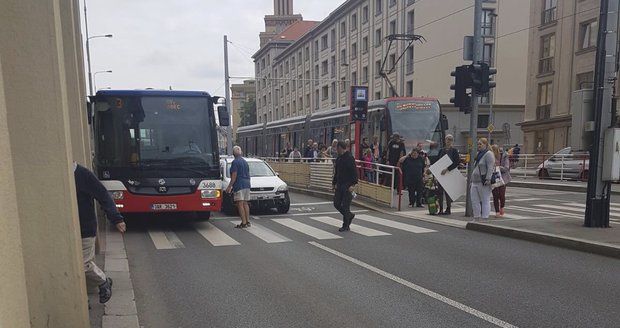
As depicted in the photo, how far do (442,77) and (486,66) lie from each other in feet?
117

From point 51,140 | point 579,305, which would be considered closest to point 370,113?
point 579,305

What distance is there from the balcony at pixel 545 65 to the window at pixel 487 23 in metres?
11.7

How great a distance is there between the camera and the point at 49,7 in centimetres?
346

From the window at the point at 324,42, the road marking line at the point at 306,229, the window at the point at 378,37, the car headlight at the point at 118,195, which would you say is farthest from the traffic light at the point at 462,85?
the window at the point at 324,42

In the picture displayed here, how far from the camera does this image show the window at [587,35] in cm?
3074

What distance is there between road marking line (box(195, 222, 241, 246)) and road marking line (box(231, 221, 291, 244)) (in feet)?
1.94

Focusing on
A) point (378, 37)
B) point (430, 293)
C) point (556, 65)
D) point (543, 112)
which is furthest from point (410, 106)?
point (378, 37)

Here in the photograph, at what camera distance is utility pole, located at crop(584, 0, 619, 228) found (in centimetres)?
899

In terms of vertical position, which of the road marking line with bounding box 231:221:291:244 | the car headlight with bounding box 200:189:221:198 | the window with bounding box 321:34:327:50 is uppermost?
the window with bounding box 321:34:327:50

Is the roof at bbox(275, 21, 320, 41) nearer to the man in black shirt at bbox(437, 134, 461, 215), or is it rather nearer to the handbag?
the man in black shirt at bbox(437, 134, 461, 215)

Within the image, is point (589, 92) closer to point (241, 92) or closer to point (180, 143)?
point (180, 143)

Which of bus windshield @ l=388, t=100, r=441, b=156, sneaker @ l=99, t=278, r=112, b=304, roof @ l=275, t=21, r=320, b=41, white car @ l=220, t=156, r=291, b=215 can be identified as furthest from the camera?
roof @ l=275, t=21, r=320, b=41

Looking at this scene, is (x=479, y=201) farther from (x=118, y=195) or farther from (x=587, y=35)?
(x=587, y=35)

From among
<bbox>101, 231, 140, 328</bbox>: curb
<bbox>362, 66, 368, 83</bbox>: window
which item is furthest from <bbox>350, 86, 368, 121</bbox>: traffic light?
<bbox>362, 66, 368, 83</bbox>: window
